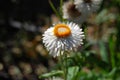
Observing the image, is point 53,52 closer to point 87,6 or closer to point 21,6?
point 87,6

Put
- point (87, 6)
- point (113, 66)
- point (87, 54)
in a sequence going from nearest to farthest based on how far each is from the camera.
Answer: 1. point (87, 6)
2. point (87, 54)
3. point (113, 66)

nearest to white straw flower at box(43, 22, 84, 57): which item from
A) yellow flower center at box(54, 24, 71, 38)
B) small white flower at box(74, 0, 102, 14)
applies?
yellow flower center at box(54, 24, 71, 38)

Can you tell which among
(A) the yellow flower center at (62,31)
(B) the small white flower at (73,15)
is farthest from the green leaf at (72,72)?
(A) the yellow flower center at (62,31)

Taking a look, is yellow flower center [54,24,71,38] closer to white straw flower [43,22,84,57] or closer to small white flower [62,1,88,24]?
white straw flower [43,22,84,57]

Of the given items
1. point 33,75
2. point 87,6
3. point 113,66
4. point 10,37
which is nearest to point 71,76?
point 87,6

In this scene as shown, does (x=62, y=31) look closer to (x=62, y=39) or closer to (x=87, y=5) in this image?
(x=62, y=39)

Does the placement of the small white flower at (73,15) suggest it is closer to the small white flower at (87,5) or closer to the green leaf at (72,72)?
the small white flower at (87,5)

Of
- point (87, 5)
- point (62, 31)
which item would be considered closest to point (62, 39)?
point (62, 31)
